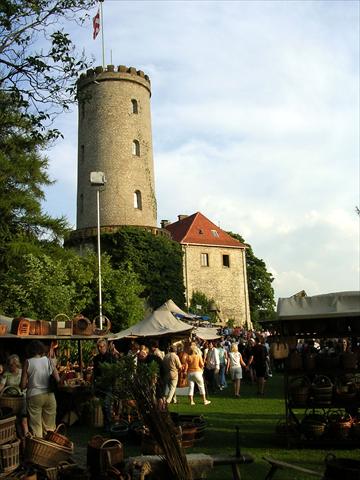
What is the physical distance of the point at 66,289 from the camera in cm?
2581

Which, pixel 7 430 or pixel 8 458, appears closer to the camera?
pixel 8 458

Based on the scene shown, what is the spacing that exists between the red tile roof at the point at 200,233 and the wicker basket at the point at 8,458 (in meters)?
44.7

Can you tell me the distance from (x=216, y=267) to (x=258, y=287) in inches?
431

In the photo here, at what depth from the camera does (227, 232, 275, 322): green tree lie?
62219 mm

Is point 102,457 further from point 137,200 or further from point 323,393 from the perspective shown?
point 137,200

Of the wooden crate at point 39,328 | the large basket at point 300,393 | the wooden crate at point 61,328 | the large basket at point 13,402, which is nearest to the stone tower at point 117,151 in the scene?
the wooden crate at point 61,328

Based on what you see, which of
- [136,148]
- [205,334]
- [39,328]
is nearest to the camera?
[39,328]

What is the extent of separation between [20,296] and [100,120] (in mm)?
18065

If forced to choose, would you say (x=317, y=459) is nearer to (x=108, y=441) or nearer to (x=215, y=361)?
(x=108, y=441)

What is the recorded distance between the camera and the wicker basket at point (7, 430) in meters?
7.83

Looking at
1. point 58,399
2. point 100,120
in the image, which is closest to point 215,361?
point 58,399

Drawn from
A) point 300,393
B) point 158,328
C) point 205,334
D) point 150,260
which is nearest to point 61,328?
point 158,328

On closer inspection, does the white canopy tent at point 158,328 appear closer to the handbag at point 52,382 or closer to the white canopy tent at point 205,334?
the white canopy tent at point 205,334

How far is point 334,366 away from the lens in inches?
402
